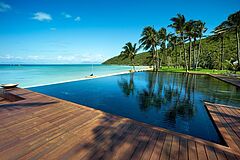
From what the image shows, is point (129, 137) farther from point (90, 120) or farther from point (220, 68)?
point (220, 68)

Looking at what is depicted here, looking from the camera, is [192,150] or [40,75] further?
[40,75]

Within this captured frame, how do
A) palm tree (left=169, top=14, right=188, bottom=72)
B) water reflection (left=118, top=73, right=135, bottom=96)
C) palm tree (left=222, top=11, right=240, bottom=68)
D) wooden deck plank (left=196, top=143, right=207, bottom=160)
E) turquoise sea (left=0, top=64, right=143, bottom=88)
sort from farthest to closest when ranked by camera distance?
palm tree (left=169, top=14, right=188, bottom=72) < palm tree (left=222, top=11, right=240, bottom=68) < turquoise sea (left=0, top=64, right=143, bottom=88) < water reflection (left=118, top=73, right=135, bottom=96) < wooden deck plank (left=196, top=143, right=207, bottom=160)

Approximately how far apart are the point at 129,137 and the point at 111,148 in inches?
19.0

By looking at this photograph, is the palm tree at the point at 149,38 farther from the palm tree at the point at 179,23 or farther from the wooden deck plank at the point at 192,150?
the wooden deck plank at the point at 192,150

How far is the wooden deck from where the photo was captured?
82.1 inches

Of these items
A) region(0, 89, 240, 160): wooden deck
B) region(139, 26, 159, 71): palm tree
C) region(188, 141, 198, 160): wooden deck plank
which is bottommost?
region(188, 141, 198, 160): wooden deck plank

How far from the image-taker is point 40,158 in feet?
6.55

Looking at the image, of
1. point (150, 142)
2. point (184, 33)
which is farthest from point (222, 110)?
point (184, 33)

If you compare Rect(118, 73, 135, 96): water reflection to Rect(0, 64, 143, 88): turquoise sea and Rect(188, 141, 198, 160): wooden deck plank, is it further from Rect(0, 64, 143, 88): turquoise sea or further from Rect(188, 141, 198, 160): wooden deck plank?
Rect(0, 64, 143, 88): turquoise sea

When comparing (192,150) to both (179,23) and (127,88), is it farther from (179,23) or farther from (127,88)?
Answer: (179,23)

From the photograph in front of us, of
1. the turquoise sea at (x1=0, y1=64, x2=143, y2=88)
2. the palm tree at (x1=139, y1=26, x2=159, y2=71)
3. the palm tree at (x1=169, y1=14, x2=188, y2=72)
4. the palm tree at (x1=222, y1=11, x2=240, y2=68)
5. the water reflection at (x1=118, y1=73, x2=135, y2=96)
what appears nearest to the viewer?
the water reflection at (x1=118, y1=73, x2=135, y2=96)

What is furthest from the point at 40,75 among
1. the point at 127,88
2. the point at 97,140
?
the point at 97,140

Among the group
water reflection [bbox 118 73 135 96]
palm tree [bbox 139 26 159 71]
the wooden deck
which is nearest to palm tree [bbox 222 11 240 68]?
palm tree [bbox 139 26 159 71]

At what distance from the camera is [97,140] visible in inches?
96.8
